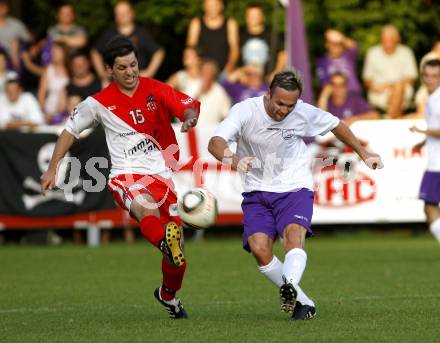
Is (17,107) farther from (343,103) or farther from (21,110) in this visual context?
(343,103)

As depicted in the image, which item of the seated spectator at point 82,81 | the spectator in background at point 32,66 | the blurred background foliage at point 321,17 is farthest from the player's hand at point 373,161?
the blurred background foliage at point 321,17

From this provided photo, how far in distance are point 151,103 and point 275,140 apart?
0.99 metres

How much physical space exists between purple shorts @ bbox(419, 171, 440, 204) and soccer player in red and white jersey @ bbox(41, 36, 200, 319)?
4.55 metres

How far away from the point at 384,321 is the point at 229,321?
3.66 ft

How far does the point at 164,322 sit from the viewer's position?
30.1 ft

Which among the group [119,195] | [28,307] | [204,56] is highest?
[204,56]

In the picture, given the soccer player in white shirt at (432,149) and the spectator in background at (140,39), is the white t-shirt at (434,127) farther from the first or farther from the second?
→ the spectator in background at (140,39)

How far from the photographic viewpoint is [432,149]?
1353cm

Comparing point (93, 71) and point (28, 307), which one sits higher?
point (93, 71)

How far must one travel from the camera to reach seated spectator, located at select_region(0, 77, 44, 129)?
Answer: 18250mm

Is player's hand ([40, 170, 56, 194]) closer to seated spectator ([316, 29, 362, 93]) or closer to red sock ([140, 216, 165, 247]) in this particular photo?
red sock ([140, 216, 165, 247])

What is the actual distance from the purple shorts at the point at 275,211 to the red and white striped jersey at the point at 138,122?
2.39ft

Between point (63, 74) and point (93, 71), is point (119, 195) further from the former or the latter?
point (93, 71)

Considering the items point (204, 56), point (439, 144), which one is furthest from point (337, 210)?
point (439, 144)
